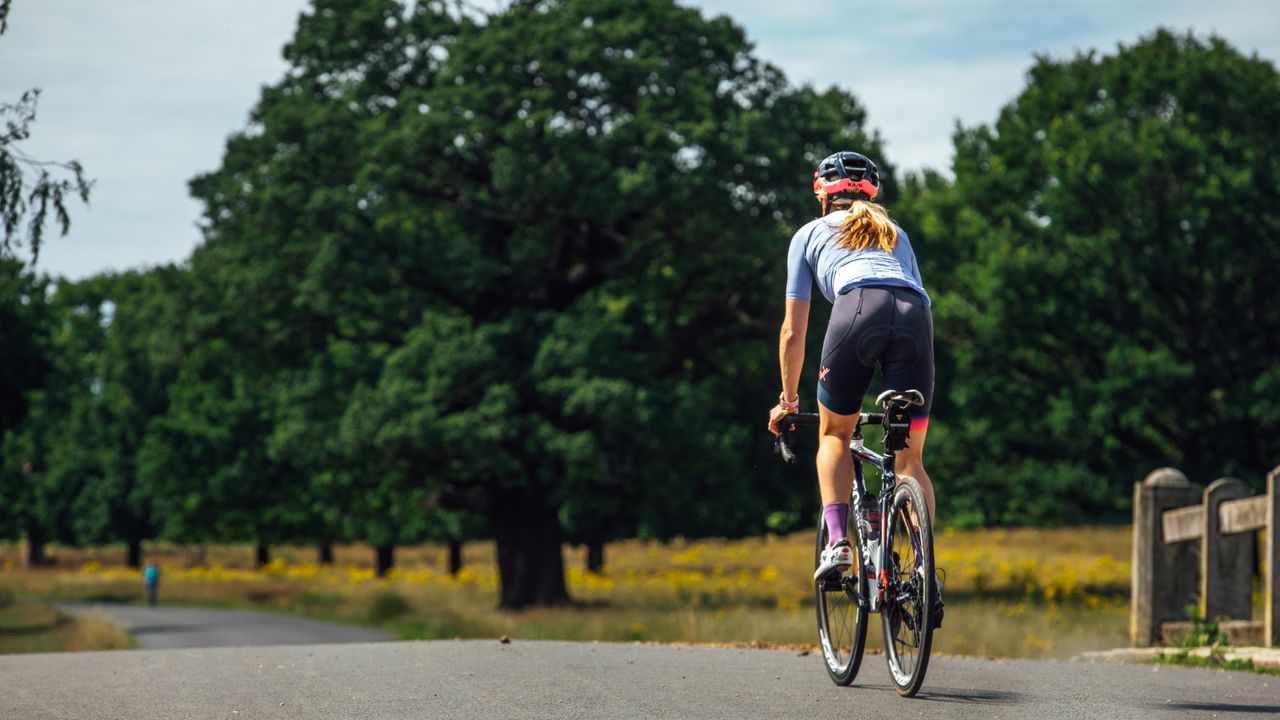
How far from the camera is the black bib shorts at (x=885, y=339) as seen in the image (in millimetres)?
5969

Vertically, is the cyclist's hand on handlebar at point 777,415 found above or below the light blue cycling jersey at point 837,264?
below

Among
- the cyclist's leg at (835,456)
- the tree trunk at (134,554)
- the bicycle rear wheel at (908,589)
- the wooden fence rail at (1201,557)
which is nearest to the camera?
the bicycle rear wheel at (908,589)

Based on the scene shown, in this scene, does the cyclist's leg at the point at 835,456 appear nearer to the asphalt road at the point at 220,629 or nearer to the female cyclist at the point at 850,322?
the female cyclist at the point at 850,322

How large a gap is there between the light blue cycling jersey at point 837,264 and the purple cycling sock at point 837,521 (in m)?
0.92

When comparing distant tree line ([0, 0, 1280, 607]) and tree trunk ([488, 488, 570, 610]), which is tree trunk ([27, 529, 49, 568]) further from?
tree trunk ([488, 488, 570, 610])

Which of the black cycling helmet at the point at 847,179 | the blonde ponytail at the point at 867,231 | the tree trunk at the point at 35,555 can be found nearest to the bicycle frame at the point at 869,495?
the blonde ponytail at the point at 867,231

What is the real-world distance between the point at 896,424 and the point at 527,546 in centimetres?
2076

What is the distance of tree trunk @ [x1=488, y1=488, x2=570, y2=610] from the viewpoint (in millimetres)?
26250

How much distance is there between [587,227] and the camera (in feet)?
83.5

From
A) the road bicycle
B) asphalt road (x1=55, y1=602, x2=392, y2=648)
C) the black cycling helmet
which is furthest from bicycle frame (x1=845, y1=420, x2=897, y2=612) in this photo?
asphalt road (x1=55, y1=602, x2=392, y2=648)

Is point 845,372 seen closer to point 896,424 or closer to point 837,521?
point 896,424

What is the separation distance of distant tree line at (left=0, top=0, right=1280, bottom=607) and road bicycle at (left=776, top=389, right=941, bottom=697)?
16.3 m

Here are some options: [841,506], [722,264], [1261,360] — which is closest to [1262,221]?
[1261,360]

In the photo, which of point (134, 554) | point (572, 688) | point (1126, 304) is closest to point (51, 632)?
point (1126, 304)
